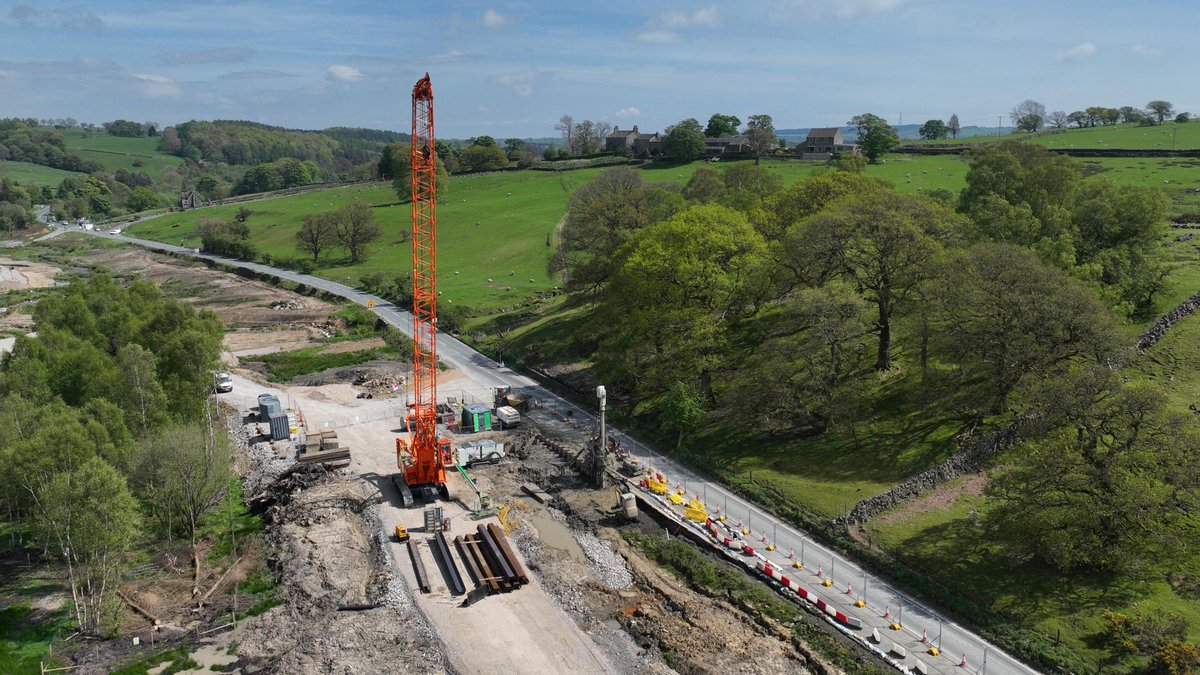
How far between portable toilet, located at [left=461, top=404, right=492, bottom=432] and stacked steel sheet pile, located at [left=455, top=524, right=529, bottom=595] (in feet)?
54.2

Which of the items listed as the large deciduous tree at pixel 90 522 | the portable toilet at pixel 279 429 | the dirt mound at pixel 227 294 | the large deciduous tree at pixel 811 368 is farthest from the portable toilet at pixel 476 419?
the dirt mound at pixel 227 294

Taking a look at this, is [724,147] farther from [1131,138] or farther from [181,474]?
[181,474]

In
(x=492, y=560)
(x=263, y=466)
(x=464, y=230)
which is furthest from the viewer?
(x=464, y=230)

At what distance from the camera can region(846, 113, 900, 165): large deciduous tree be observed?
13850 centimetres

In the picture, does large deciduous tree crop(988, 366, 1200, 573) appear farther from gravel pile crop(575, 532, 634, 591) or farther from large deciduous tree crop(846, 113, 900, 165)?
large deciduous tree crop(846, 113, 900, 165)

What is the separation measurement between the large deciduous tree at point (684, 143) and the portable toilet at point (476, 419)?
11153cm

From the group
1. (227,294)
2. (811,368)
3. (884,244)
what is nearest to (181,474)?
(811,368)

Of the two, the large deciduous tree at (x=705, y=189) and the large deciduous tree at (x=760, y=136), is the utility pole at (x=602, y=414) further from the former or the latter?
the large deciduous tree at (x=760, y=136)

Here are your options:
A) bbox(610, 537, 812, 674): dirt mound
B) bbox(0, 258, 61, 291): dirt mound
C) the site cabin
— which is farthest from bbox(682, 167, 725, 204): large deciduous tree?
bbox(0, 258, 61, 291): dirt mound

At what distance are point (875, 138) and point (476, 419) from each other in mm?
108772

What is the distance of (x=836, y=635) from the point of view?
3123 cm

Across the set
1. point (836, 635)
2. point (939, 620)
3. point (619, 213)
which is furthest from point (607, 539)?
point (619, 213)

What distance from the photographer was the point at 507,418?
57188 mm

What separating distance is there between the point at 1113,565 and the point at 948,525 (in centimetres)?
688
